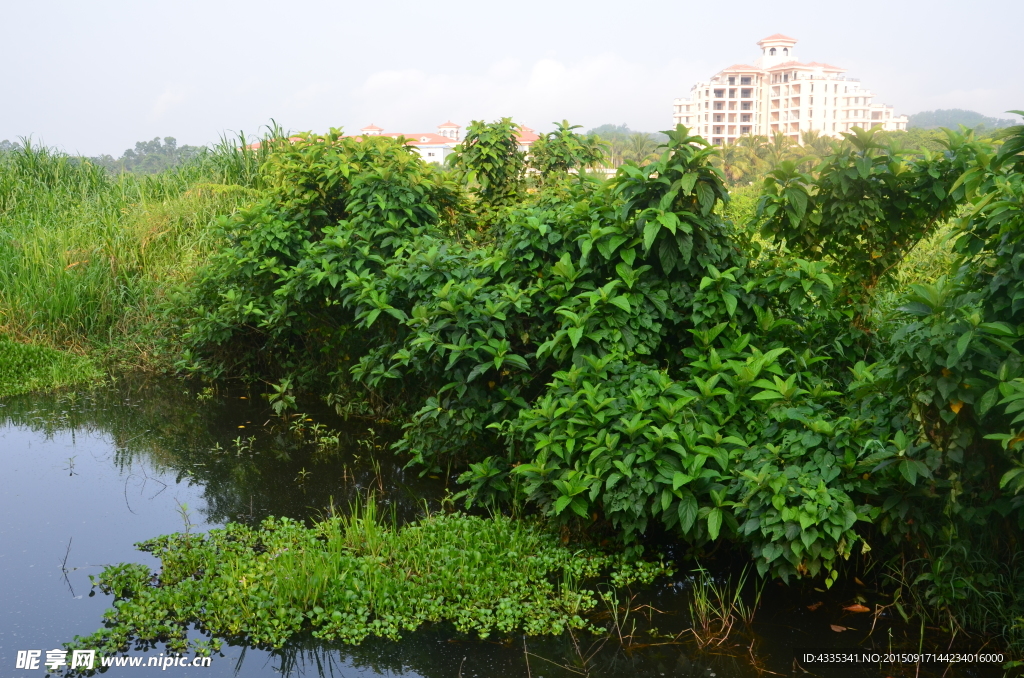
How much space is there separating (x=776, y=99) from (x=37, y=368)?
87.1 meters

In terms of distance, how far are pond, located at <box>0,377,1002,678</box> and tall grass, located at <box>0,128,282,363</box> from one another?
109cm

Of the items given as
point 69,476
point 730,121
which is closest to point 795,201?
point 69,476

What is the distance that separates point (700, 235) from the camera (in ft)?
14.0

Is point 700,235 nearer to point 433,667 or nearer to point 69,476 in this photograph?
point 433,667

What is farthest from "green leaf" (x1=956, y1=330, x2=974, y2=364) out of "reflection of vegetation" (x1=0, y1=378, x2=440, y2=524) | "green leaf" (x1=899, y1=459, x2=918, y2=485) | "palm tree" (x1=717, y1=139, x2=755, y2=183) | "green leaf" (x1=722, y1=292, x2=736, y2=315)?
"palm tree" (x1=717, y1=139, x2=755, y2=183)

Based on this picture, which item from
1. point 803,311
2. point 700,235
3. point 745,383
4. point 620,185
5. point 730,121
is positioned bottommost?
point 745,383

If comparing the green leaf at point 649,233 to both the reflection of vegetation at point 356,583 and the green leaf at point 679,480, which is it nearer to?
the green leaf at point 679,480

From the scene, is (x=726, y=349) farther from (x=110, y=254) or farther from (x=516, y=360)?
(x=110, y=254)

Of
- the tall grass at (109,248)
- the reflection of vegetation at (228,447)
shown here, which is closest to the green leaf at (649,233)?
the reflection of vegetation at (228,447)

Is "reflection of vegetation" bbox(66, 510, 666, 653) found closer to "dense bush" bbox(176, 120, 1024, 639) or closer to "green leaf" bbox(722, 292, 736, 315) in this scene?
"dense bush" bbox(176, 120, 1024, 639)

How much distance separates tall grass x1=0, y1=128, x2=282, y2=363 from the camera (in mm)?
8148

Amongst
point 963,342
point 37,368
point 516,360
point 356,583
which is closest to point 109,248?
point 37,368

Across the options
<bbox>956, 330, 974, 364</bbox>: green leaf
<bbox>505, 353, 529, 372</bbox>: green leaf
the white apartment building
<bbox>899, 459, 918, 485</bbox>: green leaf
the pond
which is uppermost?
the white apartment building

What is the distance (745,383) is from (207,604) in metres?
2.61
